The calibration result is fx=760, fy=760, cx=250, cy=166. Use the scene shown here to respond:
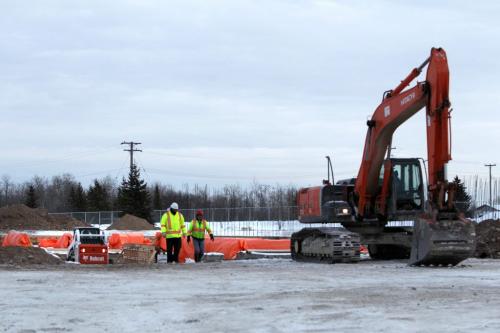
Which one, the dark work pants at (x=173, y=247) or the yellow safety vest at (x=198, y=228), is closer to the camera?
the dark work pants at (x=173, y=247)

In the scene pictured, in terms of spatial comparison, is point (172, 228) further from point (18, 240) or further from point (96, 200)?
point (96, 200)

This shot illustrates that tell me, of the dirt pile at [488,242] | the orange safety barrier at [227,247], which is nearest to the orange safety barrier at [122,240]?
the orange safety barrier at [227,247]

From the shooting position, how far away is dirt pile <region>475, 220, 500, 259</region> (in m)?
25.5

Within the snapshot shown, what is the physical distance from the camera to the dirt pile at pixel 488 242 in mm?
25547

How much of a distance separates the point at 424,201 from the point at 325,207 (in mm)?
2974

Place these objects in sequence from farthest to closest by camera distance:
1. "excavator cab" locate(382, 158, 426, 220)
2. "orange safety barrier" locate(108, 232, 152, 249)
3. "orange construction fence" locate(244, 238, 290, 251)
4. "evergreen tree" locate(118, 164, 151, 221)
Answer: "evergreen tree" locate(118, 164, 151, 221)
"orange safety barrier" locate(108, 232, 152, 249)
"orange construction fence" locate(244, 238, 290, 251)
"excavator cab" locate(382, 158, 426, 220)

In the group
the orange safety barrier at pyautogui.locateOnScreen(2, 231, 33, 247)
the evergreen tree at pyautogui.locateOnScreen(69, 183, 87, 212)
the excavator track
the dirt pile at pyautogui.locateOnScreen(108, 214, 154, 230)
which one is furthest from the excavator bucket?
the evergreen tree at pyautogui.locateOnScreen(69, 183, 87, 212)

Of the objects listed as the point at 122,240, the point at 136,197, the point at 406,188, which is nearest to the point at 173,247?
the point at 406,188

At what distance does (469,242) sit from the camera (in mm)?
18453

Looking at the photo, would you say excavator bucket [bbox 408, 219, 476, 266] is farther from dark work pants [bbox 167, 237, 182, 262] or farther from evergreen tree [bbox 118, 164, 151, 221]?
evergreen tree [bbox 118, 164, 151, 221]

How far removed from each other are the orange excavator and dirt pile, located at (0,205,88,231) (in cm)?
3746

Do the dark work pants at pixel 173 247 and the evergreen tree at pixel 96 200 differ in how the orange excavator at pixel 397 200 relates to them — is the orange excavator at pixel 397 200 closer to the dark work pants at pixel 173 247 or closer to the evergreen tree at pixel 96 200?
the dark work pants at pixel 173 247

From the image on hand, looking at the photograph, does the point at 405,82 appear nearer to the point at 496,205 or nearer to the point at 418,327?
the point at 418,327

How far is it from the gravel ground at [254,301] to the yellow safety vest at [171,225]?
4235 mm
